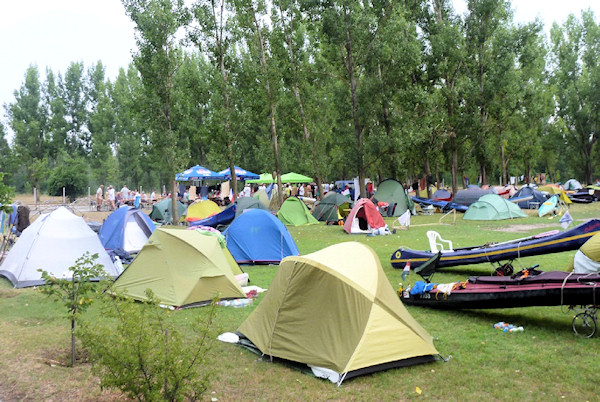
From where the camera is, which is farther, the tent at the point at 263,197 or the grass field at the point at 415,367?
the tent at the point at 263,197

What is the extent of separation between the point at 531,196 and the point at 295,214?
13.1 meters

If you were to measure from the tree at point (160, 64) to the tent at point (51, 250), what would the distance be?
1012 centimetres

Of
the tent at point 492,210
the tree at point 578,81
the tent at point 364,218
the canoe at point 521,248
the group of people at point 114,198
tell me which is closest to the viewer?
the canoe at point 521,248

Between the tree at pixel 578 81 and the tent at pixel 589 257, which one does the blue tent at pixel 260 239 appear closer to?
the tent at pixel 589 257

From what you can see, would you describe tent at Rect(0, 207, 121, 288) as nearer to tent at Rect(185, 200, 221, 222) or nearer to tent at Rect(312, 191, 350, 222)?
tent at Rect(185, 200, 221, 222)

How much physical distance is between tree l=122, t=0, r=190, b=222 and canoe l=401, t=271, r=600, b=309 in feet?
50.6

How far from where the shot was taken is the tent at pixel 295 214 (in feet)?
72.4

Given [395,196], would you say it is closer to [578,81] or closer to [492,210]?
[492,210]

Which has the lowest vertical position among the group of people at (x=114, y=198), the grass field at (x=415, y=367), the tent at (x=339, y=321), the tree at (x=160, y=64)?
the grass field at (x=415, y=367)

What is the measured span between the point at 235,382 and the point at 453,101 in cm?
2628

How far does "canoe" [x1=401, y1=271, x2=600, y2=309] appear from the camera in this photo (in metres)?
6.30

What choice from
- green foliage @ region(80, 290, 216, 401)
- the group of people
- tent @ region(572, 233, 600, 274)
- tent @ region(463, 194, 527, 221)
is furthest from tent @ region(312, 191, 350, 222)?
green foliage @ region(80, 290, 216, 401)

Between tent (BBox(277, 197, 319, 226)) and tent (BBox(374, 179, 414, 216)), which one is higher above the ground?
tent (BBox(374, 179, 414, 216))

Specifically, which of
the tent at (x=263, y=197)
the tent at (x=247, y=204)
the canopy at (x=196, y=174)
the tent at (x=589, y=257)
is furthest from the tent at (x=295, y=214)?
the tent at (x=589, y=257)
